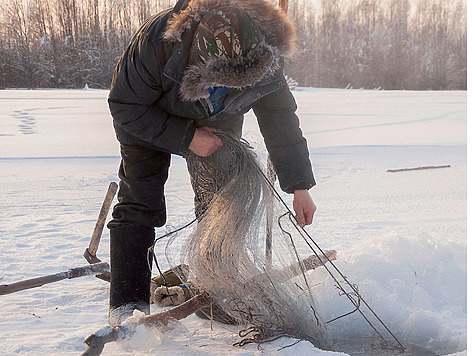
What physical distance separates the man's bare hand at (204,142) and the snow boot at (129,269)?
35 cm

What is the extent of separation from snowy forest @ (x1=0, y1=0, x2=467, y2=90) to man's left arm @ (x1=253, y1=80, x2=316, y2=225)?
1687 cm

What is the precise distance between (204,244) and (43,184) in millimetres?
3565

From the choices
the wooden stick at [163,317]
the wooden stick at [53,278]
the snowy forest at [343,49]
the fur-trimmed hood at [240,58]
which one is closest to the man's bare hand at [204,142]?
the fur-trimmed hood at [240,58]

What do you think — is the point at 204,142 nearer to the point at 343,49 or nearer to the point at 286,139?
the point at 286,139

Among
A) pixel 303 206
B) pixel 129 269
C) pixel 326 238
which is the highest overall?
pixel 303 206

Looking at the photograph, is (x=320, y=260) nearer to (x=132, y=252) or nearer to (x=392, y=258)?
(x=392, y=258)

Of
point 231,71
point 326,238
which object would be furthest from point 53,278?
point 326,238

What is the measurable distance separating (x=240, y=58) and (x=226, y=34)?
0.27ft

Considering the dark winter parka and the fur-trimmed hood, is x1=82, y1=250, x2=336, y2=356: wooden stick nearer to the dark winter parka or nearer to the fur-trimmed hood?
the dark winter parka

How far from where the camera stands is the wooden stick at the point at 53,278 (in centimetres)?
194

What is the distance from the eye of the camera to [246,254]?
177 centimetres

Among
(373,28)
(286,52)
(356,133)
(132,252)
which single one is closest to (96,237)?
(132,252)

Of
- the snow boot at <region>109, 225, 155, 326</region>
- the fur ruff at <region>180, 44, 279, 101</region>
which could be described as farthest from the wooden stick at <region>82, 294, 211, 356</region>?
the fur ruff at <region>180, 44, 279, 101</region>

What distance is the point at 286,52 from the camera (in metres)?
1.65
